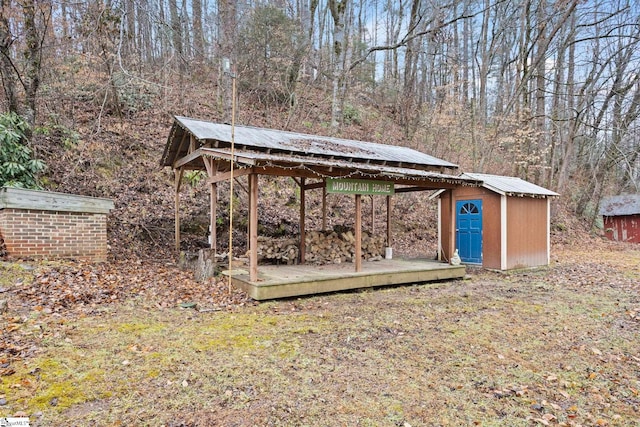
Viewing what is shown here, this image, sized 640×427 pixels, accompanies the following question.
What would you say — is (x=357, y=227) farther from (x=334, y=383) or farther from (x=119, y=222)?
(x=119, y=222)

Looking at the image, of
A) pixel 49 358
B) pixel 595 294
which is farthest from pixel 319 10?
pixel 49 358

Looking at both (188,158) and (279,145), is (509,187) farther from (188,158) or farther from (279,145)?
(188,158)

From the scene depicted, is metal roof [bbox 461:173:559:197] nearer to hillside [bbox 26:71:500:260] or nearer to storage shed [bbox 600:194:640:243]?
hillside [bbox 26:71:500:260]

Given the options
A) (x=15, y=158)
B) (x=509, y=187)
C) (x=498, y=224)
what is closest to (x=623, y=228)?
(x=509, y=187)

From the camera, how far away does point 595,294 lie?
7504 millimetres

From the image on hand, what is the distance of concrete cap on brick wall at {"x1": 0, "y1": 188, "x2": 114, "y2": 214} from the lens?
6512 mm

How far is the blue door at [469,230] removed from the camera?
10773 millimetres

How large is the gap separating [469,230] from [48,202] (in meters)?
10.2

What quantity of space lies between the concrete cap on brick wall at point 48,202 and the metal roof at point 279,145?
7.12 ft

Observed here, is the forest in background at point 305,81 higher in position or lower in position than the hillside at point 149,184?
higher

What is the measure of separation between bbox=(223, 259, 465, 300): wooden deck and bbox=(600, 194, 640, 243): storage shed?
1516cm

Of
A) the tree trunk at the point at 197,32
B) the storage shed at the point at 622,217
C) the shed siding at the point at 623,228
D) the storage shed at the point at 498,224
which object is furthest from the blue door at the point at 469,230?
the shed siding at the point at 623,228

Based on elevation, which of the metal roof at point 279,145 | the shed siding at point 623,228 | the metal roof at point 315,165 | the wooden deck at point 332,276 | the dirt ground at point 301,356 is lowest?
the dirt ground at point 301,356

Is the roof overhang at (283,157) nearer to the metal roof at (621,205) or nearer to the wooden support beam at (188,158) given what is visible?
the wooden support beam at (188,158)
